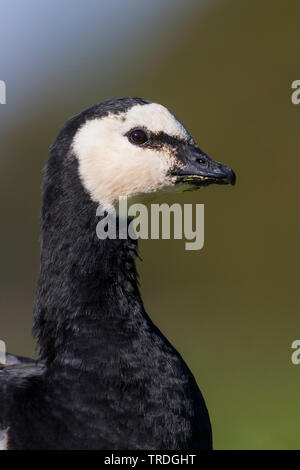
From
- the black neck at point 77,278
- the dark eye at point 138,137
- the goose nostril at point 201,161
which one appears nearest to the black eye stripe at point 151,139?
the dark eye at point 138,137

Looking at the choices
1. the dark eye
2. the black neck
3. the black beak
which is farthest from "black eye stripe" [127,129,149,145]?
the black neck

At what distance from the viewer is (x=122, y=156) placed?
12.5 feet

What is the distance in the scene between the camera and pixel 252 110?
1506cm

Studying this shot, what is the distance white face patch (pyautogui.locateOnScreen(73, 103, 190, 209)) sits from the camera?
12.3ft

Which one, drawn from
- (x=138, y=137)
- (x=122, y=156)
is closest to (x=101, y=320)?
(x=122, y=156)

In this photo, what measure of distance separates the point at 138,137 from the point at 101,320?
884 millimetres

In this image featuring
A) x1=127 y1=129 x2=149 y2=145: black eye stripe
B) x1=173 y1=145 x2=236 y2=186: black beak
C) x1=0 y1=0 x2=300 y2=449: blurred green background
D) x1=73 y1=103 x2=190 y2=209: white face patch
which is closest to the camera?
x1=73 y1=103 x2=190 y2=209: white face patch

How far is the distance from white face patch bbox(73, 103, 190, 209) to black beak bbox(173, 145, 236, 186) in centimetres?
6

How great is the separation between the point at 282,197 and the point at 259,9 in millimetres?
4499

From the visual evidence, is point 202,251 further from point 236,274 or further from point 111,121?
point 111,121

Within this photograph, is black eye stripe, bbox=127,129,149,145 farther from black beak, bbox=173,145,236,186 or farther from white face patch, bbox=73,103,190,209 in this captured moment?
black beak, bbox=173,145,236,186

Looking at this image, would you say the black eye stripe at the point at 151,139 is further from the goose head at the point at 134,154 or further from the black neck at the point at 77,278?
the black neck at the point at 77,278

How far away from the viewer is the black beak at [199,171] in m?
3.95
